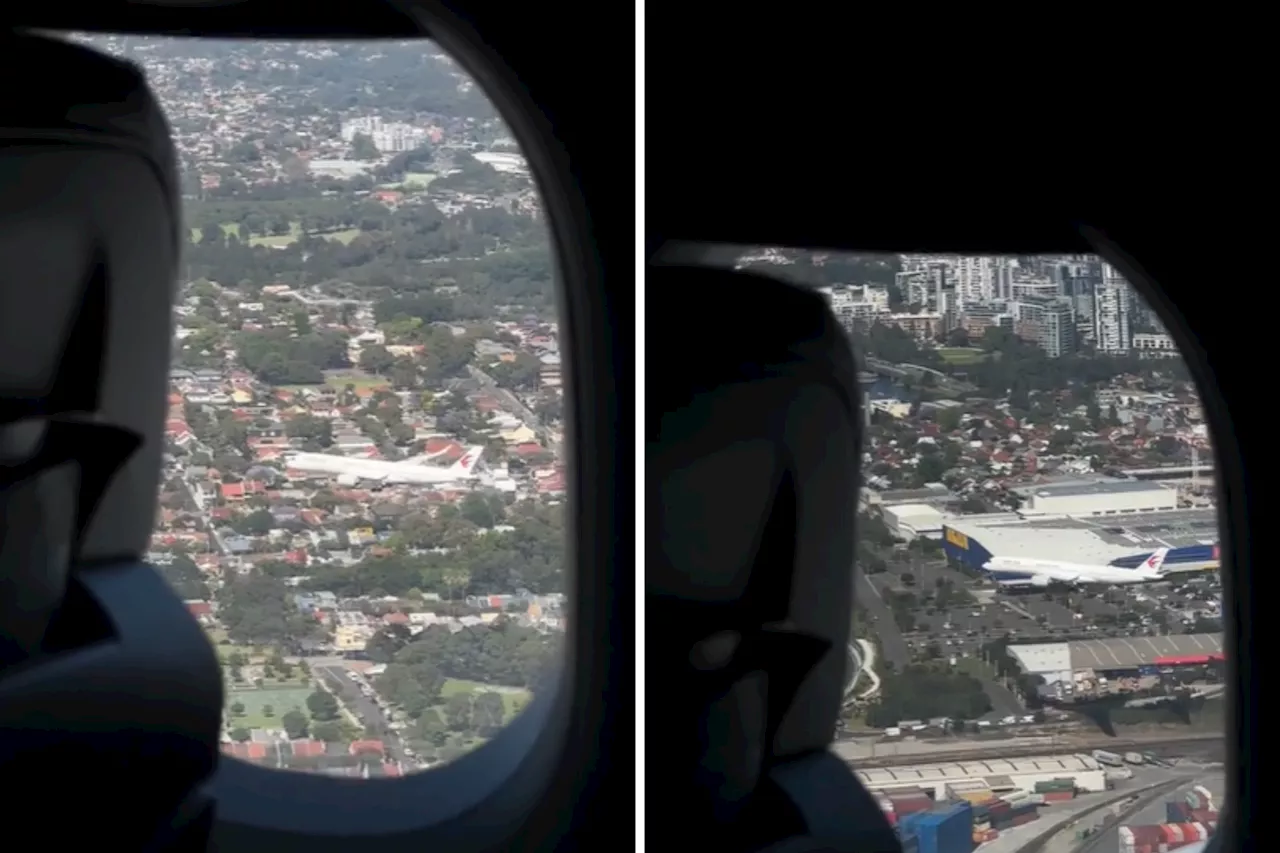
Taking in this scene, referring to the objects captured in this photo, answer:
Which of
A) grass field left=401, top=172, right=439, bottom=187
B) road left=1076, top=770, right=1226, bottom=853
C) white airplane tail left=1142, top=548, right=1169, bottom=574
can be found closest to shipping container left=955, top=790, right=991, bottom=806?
road left=1076, top=770, right=1226, bottom=853

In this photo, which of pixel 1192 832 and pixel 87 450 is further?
pixel 1192 832

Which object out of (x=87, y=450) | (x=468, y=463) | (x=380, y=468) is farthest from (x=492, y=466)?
(x=87, y=450)

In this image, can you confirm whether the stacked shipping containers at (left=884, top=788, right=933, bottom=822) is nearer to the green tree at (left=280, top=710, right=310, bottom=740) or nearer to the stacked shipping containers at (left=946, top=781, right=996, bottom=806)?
the stacked shipping containers at (left=946, top=781, right=996, bottom=806)

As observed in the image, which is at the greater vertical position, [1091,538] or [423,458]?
[423,458]

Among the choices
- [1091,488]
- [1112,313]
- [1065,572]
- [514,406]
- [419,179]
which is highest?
[419,179]

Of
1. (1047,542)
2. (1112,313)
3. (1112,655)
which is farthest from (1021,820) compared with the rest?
(1112,313)

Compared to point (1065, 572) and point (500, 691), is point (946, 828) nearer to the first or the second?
point (1065, 572)

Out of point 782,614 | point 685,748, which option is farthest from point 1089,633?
point 685,748
